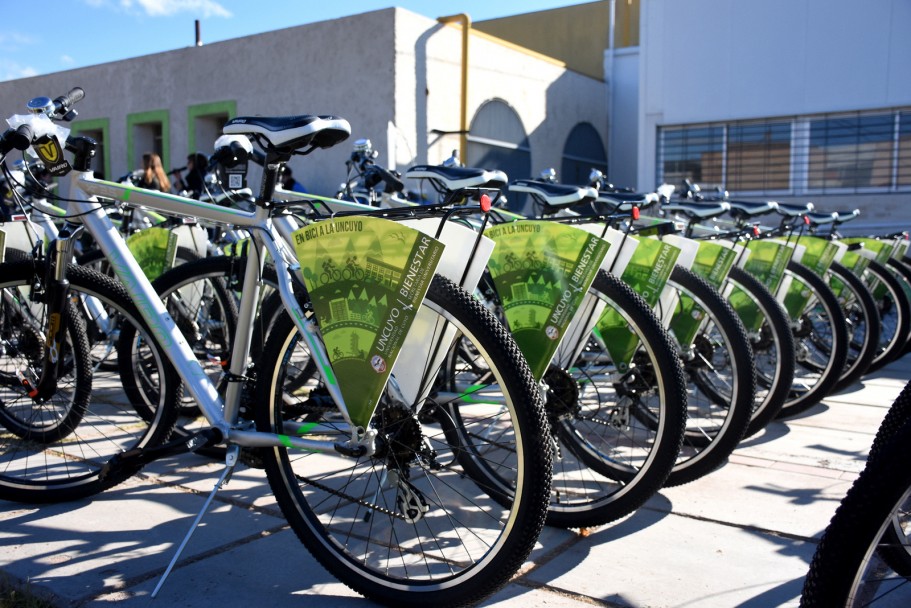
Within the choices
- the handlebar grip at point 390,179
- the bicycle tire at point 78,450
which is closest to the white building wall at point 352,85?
the handlebar grip at point 390,179

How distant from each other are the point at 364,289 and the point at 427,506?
0.57m

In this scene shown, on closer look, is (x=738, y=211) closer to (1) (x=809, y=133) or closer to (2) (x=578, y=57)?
(1) (x=809, y=133)

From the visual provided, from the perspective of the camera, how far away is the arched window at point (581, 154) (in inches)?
591

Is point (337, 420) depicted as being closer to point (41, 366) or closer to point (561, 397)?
point (561, 397)

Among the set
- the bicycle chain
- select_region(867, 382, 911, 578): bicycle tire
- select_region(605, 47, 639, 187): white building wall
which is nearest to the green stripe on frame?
select_region(605, 47, 639, 187): white building wall

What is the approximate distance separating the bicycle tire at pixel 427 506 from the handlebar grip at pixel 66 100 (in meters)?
1.17

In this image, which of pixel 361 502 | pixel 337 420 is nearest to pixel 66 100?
pixel 337 420

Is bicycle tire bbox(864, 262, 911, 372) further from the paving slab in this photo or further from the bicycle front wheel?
the paving slab

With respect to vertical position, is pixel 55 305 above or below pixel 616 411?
above

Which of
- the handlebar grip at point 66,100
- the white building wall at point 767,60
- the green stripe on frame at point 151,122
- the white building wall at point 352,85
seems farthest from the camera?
the green stripe on frame at point 151,122

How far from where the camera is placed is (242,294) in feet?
8.09

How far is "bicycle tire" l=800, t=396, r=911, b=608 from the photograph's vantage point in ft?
4.15

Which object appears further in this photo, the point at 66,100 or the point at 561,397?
the point at 66,100

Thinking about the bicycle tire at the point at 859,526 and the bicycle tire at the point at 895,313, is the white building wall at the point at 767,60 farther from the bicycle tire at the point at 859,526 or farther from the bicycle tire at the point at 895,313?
the bicycle tire at the point at 859,526
